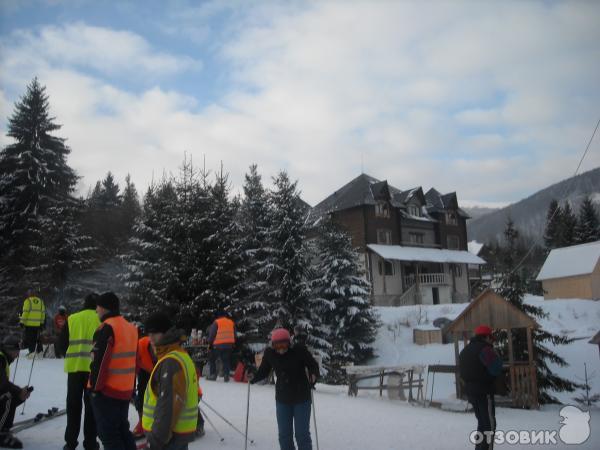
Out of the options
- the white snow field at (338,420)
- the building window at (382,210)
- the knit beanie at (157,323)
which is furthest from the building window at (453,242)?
the knit beanie at (157,323)

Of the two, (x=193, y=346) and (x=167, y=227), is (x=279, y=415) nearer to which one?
(x=193, y=346)

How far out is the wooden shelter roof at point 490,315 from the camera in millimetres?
14234

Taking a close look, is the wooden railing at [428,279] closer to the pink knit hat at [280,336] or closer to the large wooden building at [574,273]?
the large wooden building at [574,273]

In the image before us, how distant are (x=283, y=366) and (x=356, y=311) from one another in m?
19.7

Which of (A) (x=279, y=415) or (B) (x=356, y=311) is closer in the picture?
(A) (x=279, y=415)

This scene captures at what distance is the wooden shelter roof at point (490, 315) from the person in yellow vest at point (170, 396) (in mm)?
11831

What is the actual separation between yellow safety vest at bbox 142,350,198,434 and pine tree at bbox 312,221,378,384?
2068cm

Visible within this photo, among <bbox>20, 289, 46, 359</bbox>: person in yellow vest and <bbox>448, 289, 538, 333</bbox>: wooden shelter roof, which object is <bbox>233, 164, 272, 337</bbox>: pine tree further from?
<bbox>448, 289, 538, 333</bbox>: wooden shelter roof

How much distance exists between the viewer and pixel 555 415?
12.6m

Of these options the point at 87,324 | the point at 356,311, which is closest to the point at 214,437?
the point at 87,324

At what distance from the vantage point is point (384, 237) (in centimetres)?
4088

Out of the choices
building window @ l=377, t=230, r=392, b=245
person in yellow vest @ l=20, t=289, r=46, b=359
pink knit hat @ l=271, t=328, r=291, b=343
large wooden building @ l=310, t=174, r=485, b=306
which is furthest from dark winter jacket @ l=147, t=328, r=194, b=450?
building window @ l=377, t=230, r=392, b=245

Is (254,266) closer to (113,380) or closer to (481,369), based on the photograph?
(481,369)

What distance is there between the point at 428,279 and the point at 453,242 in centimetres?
672
